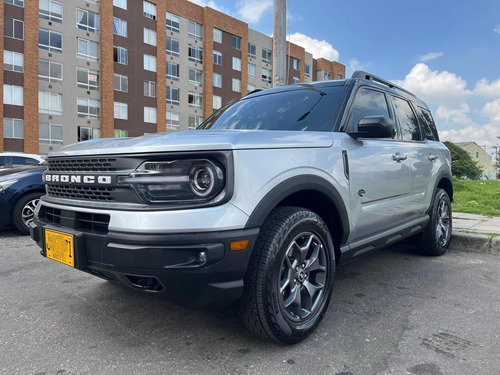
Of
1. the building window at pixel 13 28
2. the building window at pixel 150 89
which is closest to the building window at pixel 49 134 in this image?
the building window at pixel 13 28

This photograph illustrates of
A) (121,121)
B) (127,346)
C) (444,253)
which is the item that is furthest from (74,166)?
(121,121)

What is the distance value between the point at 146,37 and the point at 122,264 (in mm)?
33147

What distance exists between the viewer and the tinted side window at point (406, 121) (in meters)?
3.79

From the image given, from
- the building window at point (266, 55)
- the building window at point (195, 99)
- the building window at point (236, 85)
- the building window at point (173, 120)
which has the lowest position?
the building window at point (173, 120)

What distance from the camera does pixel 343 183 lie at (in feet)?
8.68

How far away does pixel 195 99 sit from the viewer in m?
35.0

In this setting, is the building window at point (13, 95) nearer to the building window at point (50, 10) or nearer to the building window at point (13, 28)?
the building window at point (13, 28)

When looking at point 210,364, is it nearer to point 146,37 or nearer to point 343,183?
point 343,183

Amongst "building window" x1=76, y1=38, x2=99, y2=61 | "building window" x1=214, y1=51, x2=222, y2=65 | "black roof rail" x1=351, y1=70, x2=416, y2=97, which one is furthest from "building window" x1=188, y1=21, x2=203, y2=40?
"black roof rail" x1=351, y1=70, x2=416, y2=97

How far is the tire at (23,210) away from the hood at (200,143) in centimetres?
384

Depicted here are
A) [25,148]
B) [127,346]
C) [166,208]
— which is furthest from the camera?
[25,148]

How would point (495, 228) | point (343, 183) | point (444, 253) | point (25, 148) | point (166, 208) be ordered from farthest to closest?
point (25, 148) < point (495, 228) < point (444, 253) < point (343, 183) < point (166, 208)

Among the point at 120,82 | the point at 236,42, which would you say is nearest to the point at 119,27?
the point at 120,82

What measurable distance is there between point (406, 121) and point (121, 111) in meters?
28.9
